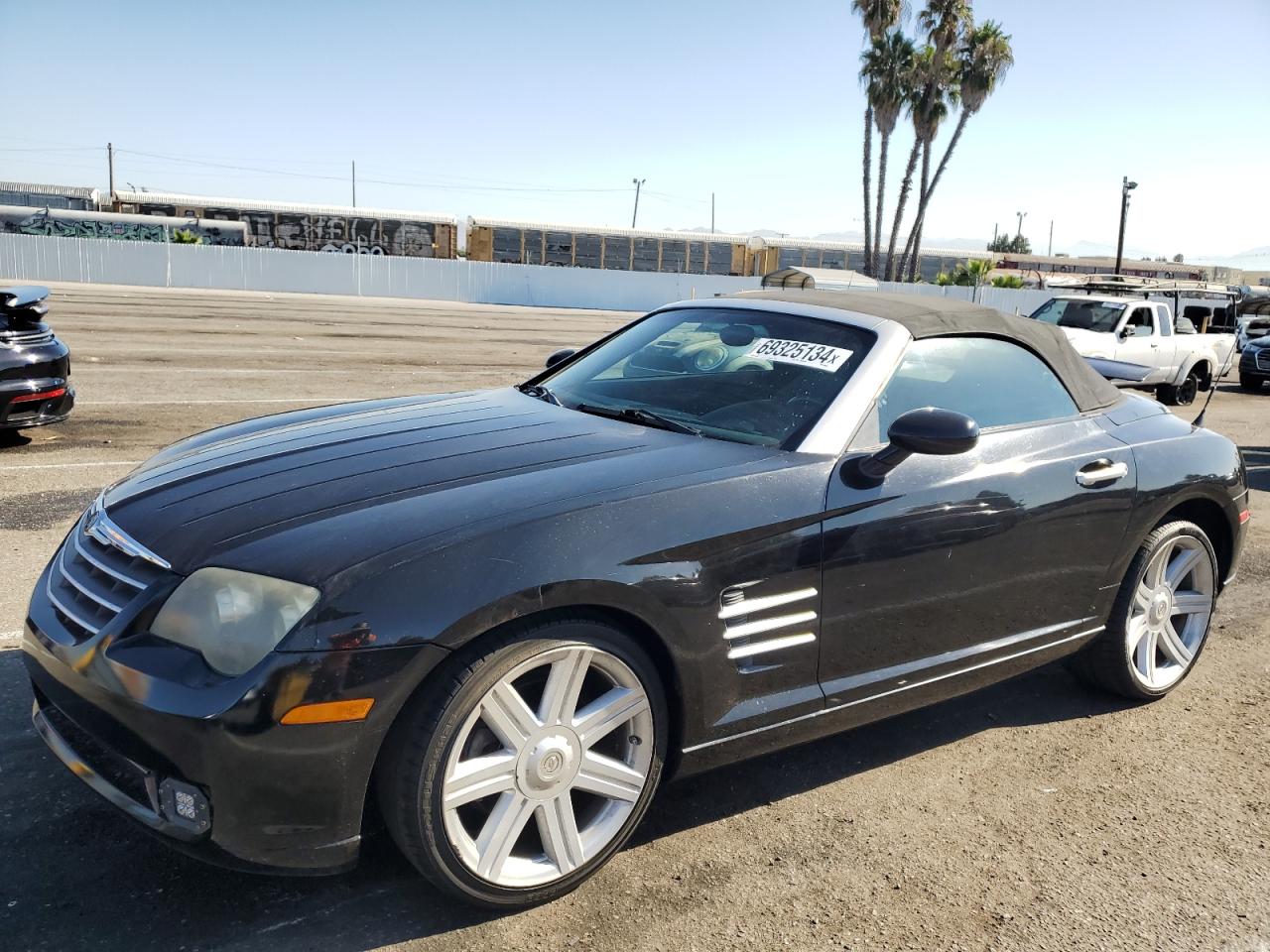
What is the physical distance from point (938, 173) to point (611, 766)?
50.2m

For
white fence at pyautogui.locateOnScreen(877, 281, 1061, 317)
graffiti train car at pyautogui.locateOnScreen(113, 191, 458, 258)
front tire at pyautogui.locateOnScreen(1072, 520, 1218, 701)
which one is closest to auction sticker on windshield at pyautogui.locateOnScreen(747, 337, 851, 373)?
front tire at pyautogui.locateOnScreen(1072, 520, 1218, 701)

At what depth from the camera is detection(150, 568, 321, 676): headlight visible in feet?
7.25

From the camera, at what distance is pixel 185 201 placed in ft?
138

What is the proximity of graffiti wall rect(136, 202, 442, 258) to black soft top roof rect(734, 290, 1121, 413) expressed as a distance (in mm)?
41557

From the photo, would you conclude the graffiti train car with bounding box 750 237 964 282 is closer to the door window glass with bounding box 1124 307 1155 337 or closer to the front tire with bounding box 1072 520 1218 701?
the door window glass with bounding box 1124 307 1155 337

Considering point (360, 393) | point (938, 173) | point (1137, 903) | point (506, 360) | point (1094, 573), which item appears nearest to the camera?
point (1137, 903)

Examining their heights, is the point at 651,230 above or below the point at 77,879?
above

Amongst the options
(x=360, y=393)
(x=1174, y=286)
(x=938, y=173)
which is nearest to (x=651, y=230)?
(x=938, y=173)

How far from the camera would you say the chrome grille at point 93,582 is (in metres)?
2.44

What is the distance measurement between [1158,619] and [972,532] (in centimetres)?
140

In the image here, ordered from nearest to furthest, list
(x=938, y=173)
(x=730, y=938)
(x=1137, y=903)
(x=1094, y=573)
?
(x=730, y=938), (x=1137, y=903), (x=1094, y=573), (x=938, y=173)

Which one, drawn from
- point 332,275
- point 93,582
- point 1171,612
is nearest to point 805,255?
point 332,275

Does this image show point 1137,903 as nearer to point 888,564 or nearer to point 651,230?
point 888,564

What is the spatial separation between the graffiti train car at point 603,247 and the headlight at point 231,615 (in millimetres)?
47355
